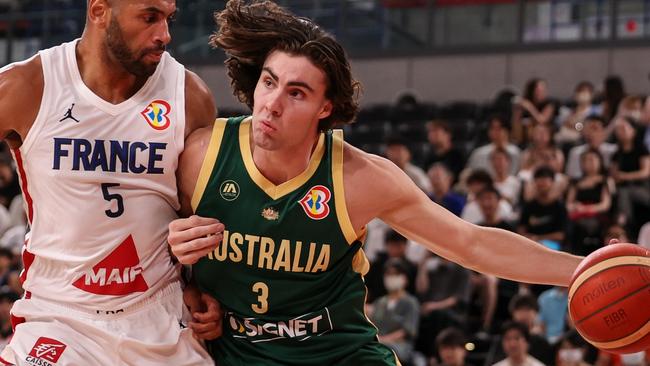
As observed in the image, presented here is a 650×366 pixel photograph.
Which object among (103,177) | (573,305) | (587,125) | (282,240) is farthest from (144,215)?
(587,125)

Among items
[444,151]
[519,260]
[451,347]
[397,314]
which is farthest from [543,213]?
[519,260]

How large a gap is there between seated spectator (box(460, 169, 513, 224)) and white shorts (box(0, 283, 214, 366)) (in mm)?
5585

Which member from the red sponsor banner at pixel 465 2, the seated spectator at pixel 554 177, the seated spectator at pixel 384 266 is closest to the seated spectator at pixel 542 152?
the seated spectator at pixel 554 177

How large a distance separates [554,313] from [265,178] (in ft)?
17.1

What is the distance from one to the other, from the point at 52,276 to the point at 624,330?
2208mm

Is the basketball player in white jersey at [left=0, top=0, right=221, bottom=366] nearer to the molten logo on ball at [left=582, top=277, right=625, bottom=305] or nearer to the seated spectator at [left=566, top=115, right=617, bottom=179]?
the molten logo on ball at [left=582, top=277, right=625, bottom=305]

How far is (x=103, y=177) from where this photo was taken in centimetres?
429

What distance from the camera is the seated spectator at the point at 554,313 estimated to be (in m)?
9.05

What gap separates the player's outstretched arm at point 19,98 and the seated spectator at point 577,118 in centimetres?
785

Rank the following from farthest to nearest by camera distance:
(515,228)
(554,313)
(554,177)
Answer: (554,177) → (515,228) → (554,313)

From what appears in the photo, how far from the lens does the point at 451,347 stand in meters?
8.64

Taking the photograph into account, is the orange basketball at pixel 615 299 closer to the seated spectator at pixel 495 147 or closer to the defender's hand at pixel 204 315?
the defender's hand at pixel 204 315

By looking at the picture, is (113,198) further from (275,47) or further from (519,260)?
(519,260)

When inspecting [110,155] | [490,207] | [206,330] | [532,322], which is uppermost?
[110,155]
